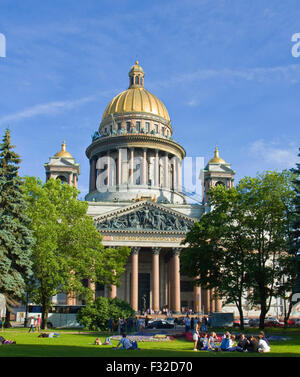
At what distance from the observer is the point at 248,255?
1534 inches

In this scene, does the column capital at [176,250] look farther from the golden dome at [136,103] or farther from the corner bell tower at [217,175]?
the golden dome at [136,103]

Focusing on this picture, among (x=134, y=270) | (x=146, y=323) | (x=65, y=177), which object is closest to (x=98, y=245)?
(x=146, y=323)

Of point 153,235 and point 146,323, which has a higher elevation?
point 153,235

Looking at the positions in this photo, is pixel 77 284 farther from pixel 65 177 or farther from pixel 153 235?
pixel 65 177

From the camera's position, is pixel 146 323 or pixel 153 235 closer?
pixel 146 323

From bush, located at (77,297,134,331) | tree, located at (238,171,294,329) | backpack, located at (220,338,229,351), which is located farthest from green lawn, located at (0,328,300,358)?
bush, located at (77,297,134,331)

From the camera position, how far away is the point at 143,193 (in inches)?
3137

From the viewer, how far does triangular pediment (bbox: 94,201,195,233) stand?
210 ft

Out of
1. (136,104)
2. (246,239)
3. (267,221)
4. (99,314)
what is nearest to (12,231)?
(99,314)

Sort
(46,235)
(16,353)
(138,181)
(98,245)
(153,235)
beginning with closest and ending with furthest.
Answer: (16,353), (46,235), (98,245), (153,235), (138,181)

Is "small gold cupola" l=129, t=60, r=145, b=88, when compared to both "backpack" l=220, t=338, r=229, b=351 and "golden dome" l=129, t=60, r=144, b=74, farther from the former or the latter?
"backpack" l=220, t=338, r=229, b=351

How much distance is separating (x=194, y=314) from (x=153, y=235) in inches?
457

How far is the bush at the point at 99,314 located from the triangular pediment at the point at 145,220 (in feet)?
86.4

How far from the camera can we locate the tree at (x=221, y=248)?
38.4 metres
